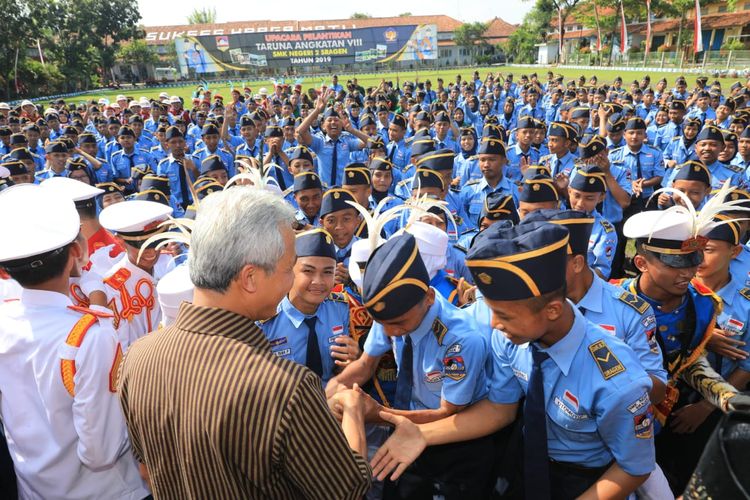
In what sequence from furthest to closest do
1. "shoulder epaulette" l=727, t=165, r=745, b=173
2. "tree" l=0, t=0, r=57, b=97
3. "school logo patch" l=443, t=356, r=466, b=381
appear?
"tree" l=0, t=0, r=57, b=97 → "shoulder epaulette" l=727, t=165, r=745, b=173 → "school logo patch" l=443, t=356, r=466, b=381

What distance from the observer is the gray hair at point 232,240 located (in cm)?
139

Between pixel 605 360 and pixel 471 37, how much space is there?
270 ft

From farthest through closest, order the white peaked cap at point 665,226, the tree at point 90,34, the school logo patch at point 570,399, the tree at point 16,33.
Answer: the tree at point 90,34 < the tree at point 16,33 < the white peaked cap at point 665,226 < the school logo patch at point 570,399

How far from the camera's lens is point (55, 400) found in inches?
76.5

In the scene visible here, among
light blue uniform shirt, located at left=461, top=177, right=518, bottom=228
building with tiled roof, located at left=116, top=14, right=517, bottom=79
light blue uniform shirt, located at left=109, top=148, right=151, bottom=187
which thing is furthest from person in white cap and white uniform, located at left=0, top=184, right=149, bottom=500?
building with tiled roof, located at left=116, top=14, right=517, bottom=79

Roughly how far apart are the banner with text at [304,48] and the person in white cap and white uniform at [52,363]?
63.8m

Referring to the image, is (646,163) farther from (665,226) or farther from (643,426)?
(643,426)

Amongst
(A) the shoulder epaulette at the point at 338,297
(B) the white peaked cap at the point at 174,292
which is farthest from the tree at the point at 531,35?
(B) the white peaked cap at the point at 174,292

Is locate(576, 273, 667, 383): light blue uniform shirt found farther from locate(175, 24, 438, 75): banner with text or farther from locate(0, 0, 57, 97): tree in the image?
Answer: locate(175, 24, 438, 75): banner with text

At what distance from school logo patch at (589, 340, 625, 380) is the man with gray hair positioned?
108 cm

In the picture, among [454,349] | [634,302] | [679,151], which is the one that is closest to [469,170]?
[679,151]

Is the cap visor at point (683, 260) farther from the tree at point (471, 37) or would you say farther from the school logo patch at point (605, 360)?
the tree at point (471, 37)

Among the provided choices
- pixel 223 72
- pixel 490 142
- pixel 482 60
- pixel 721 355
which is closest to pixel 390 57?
pixel 482 60

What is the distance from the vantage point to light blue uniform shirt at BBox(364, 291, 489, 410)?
224 cm
